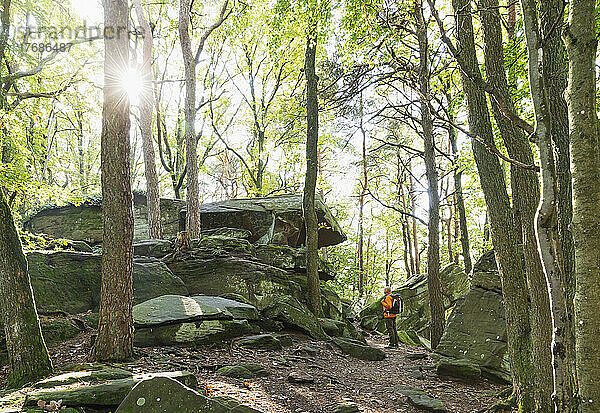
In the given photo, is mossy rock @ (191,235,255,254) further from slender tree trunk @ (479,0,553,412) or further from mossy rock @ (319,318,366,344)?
slender tree trunk @ (479,0,553,412)

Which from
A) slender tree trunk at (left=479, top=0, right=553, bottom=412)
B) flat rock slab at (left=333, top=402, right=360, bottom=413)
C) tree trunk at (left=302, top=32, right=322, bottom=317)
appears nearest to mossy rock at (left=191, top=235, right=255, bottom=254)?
tree trunk at (left=302, top=32, right=322, bottom=317)

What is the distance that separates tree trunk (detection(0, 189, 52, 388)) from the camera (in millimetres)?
4859

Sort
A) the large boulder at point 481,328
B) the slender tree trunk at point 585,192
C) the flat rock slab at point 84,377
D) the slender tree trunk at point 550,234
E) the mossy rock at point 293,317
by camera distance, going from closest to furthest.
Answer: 1. the slender tree trunk at point 585,192
2. the slender tree trunk at point 550,234
3. the flat rock slab at point 84,377
4. the large boulder at point 481,328
5. the mossy rock at point 293,317

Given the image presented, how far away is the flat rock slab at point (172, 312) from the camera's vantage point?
6.66m

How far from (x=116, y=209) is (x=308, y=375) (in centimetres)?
401

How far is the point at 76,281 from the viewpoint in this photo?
8383 millimetres

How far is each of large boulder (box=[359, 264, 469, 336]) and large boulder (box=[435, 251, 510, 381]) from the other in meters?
6.78

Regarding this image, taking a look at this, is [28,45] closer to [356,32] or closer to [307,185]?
[307,185]

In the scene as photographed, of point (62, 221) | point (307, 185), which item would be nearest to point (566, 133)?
point (307, 185)

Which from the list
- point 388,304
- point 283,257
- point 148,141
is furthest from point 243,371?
point 148,141

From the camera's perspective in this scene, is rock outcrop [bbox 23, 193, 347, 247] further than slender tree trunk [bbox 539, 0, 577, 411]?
Yes

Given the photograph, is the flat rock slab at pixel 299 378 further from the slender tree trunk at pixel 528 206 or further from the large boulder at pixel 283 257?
the large boulder at pixel 283 257

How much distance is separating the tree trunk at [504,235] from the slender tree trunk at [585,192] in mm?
2563

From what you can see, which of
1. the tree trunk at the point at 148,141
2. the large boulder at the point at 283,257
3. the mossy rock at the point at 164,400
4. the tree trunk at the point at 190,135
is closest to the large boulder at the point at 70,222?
the tree trunk at the point at 148,141
